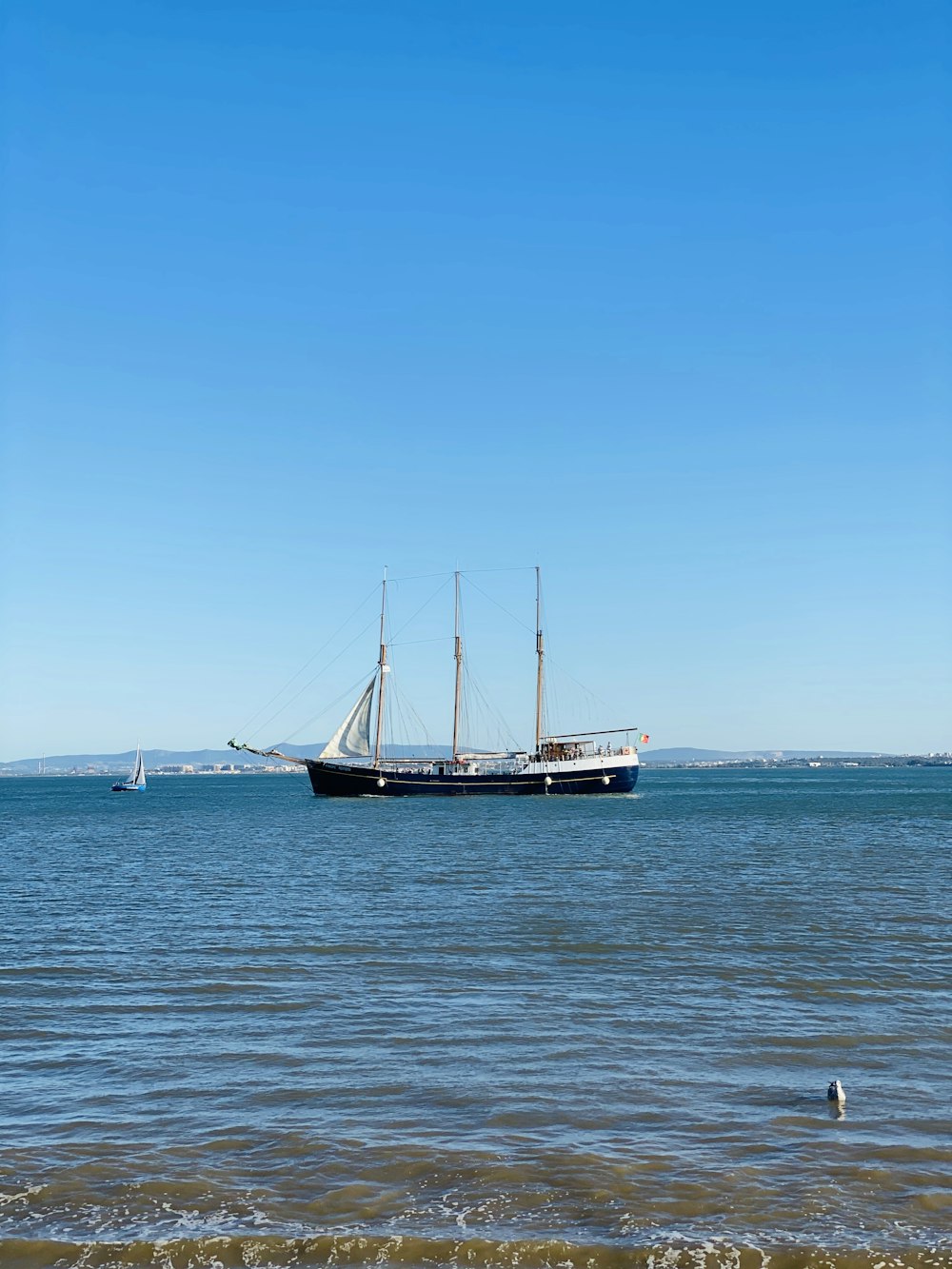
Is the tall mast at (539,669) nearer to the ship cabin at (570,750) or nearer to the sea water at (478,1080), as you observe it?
the ship cabin at (570,750)

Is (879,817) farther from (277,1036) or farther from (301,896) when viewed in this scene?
(277,1036)

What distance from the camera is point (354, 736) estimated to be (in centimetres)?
10750

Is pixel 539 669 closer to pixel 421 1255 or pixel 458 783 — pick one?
pixel 458 783

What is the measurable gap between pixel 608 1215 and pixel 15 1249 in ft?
16.9

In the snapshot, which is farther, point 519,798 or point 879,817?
point 519,798

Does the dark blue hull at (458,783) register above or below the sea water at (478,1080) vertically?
below

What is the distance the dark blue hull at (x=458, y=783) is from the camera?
356 ft

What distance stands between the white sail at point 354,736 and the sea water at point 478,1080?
7604 cm

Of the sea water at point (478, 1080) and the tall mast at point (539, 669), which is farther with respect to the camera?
the tall mast at point (539, 669)

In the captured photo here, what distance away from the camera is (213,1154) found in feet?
35.4

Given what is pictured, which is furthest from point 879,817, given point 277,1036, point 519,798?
point 277,1036

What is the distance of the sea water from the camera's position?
29.8ft

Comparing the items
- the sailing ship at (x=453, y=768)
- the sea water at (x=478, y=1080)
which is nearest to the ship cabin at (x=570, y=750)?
the sailing ship at (x=453, y=768)

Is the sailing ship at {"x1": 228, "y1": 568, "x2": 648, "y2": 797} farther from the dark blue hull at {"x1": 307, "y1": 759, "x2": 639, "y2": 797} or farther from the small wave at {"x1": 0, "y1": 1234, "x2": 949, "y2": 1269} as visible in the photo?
the small wave at {"x1": 0, "y1": 1234, "x2": 949, "y2": 1269}
